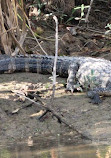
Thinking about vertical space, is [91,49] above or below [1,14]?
below

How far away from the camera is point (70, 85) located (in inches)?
257

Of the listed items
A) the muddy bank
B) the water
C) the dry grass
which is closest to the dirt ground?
the muddy bank

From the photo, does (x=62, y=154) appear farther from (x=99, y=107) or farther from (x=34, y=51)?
(x=34, y=51)

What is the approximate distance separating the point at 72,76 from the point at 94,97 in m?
1.00

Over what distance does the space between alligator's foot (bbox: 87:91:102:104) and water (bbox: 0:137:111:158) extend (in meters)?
1.52

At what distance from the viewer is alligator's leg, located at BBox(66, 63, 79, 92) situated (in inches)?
254

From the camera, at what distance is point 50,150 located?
13.5 ft

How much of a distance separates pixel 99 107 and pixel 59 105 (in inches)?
22.7

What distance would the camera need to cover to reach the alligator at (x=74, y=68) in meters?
6.36

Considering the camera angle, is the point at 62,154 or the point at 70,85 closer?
the point at 62,154

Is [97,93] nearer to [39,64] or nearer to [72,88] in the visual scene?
[72,88]

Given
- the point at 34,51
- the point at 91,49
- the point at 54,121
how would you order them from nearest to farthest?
the point at 54,121 < the point at 34,51 < the point at 91,49

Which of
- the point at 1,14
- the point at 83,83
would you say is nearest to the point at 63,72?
the point at 83,83

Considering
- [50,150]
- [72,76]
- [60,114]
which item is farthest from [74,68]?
[50,150]
